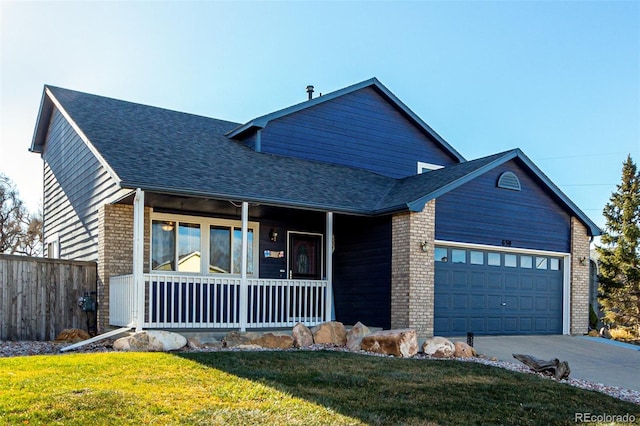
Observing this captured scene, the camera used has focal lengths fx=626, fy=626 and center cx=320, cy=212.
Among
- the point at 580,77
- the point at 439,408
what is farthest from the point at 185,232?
the point at 580,77

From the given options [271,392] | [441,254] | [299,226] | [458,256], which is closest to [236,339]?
[299,226]

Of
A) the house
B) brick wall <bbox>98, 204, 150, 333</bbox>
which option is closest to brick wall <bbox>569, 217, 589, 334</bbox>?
the house

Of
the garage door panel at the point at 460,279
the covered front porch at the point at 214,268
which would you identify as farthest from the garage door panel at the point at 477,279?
the covered front porch at the point at 214,268

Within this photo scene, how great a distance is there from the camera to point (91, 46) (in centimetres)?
1458

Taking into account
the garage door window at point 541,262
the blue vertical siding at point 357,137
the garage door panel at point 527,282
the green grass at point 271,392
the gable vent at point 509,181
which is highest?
the blue vertical siding at point 357,137

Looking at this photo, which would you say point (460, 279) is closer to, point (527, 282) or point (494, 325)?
point (494, 325)

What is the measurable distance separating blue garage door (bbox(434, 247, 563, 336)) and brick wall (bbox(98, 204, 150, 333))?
6525 mm

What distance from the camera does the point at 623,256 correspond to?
28.4 meters

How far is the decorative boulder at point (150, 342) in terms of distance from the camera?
32.9 feet

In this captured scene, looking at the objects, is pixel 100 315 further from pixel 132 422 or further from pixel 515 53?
pixel 515 53

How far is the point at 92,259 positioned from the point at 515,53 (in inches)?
552

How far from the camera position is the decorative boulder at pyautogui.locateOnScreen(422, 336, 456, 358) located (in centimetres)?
1138

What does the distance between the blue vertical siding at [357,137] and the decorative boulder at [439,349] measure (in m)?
6.67

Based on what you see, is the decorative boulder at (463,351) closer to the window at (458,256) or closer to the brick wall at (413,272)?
the brick wall at (413,272)
